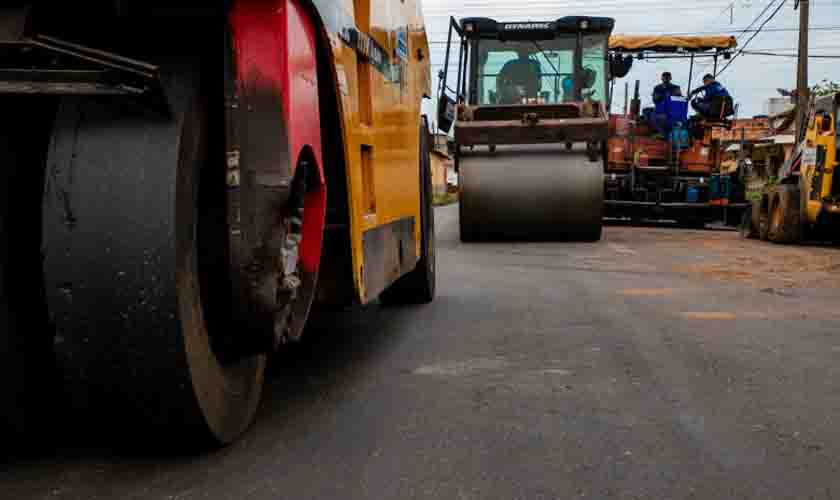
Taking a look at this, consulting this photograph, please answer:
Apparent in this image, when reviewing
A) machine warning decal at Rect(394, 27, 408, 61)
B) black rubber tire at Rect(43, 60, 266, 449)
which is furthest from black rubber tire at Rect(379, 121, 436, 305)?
black rubber tire at Rect(43, 60, 266, 449)

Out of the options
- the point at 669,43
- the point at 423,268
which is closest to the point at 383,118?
the point at 423,268

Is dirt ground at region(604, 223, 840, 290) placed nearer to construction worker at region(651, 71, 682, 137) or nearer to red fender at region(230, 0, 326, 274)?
construction worker at region(651, 71, 682, 137)

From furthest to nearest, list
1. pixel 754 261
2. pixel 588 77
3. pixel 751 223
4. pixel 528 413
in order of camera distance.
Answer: pixel 751 223 → pixel 588 77 → pixel 754 261 → pixel 528 413

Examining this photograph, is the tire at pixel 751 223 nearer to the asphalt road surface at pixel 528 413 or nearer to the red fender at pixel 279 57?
the asphalt road surface at pixel 528 413

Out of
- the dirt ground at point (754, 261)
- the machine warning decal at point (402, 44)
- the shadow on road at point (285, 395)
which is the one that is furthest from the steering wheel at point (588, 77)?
the machine warning decal at point (402, 44)

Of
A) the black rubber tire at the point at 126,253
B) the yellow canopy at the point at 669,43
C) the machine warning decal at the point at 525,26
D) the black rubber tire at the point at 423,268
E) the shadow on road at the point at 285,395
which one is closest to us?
the black rubber tire at the point at 126,253

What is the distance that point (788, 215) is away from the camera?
541 inches

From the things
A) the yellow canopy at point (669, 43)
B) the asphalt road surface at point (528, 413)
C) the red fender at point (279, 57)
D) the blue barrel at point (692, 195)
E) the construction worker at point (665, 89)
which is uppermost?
the yellow canopy at point (669, 43)

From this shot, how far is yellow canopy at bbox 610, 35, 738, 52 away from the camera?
58.1 ft

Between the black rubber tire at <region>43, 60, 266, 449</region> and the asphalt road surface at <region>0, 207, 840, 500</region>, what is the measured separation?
1.04 feet

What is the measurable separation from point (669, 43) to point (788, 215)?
544 centimetres

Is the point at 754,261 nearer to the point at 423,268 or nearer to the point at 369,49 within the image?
the point at 423,268

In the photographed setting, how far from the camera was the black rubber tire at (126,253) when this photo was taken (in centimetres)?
237

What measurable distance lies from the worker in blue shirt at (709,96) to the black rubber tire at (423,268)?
12758 millimetres
